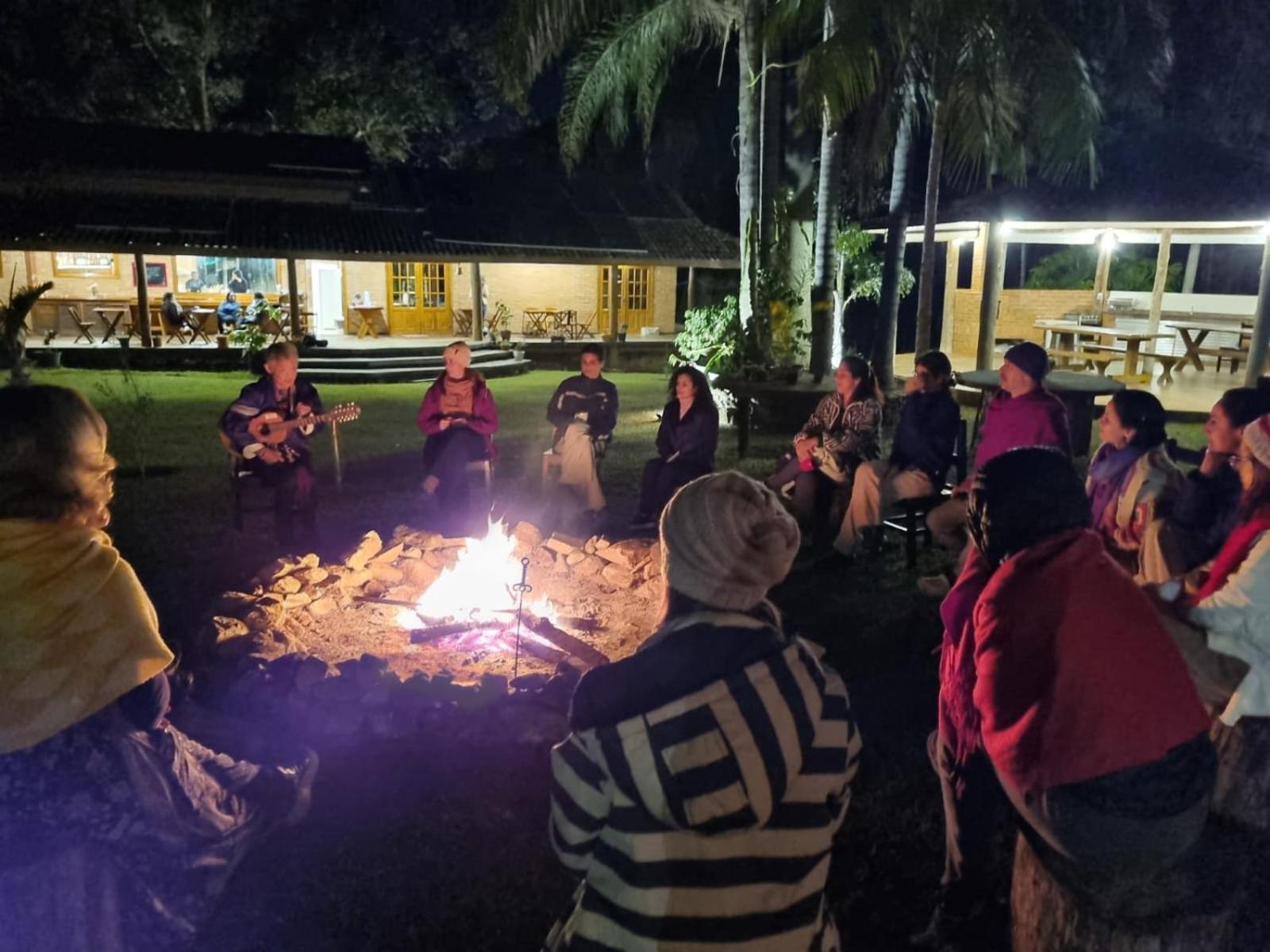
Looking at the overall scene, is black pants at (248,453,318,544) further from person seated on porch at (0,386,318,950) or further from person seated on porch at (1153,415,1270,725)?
person seated on porch at (1153,415,1270,725)

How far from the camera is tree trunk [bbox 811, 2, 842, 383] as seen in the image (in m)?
13.3

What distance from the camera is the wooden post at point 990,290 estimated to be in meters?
14.9

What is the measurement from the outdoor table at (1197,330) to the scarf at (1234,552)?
48.9ft

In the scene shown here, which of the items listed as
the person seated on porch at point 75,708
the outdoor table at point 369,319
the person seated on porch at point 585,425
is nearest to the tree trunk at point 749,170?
the person seated on porch at point 585,425

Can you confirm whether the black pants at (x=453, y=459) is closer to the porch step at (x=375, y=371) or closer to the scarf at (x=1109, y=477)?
the scarf at (x=1109, y=477)

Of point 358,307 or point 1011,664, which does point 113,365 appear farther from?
point 1011,664

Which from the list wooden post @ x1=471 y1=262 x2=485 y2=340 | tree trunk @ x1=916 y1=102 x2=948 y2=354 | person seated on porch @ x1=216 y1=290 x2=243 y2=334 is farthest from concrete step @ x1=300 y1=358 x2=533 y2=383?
tree trunk @ x1=916 y1=102 x2=948 y2=354

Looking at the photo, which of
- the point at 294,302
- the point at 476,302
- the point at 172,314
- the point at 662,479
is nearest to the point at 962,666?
the point at 662,479

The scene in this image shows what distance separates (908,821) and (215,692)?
314 cm

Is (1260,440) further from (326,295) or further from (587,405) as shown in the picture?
(326,295)

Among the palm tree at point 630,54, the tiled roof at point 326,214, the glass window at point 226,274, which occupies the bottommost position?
the glass window at point 226,274

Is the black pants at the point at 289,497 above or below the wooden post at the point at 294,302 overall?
below

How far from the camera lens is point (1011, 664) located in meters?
2.38

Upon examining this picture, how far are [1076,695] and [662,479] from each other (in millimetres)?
5319
